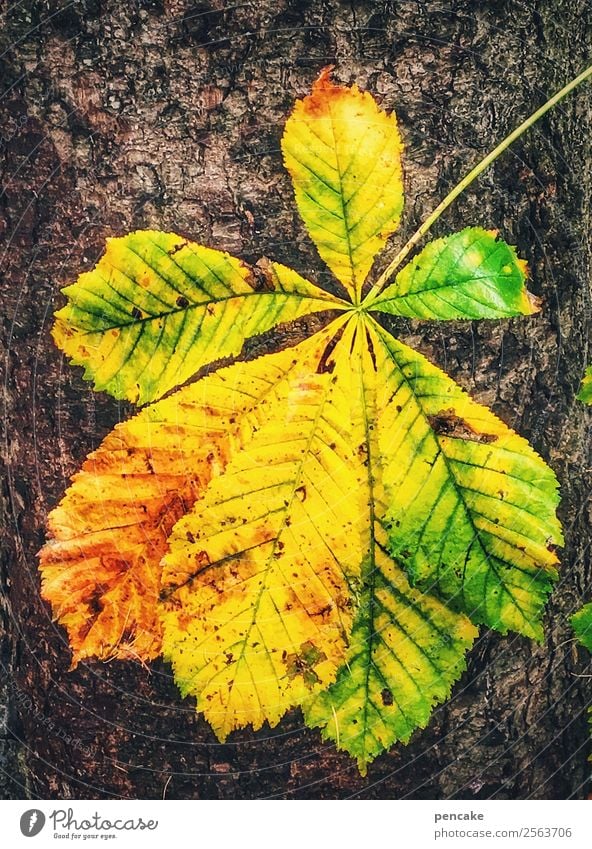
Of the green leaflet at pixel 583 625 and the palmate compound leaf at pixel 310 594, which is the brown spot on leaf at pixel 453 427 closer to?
the palmate compound leaf at pixel 310 594

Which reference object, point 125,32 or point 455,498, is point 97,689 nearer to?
point 455,498

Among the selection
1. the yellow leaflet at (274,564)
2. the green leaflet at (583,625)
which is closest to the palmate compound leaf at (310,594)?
the yellow leaflet at (274,564)

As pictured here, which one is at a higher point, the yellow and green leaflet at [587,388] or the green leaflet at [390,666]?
the yellow and green leaflet at [587,388]

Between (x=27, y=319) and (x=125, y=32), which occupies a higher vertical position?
(x=125, y=32)

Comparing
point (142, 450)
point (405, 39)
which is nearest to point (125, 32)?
point (405, 39)

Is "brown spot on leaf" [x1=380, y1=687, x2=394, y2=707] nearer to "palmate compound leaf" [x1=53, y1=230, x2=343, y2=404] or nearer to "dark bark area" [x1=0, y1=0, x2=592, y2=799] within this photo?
"dark bark area" [x1=0, y1=0, x2=592, y2=799]

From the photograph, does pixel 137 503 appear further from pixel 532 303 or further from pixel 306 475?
pixel 532 303

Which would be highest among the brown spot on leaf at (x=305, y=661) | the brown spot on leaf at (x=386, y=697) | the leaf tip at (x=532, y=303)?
the leaf tip at (x=532, y=303)
